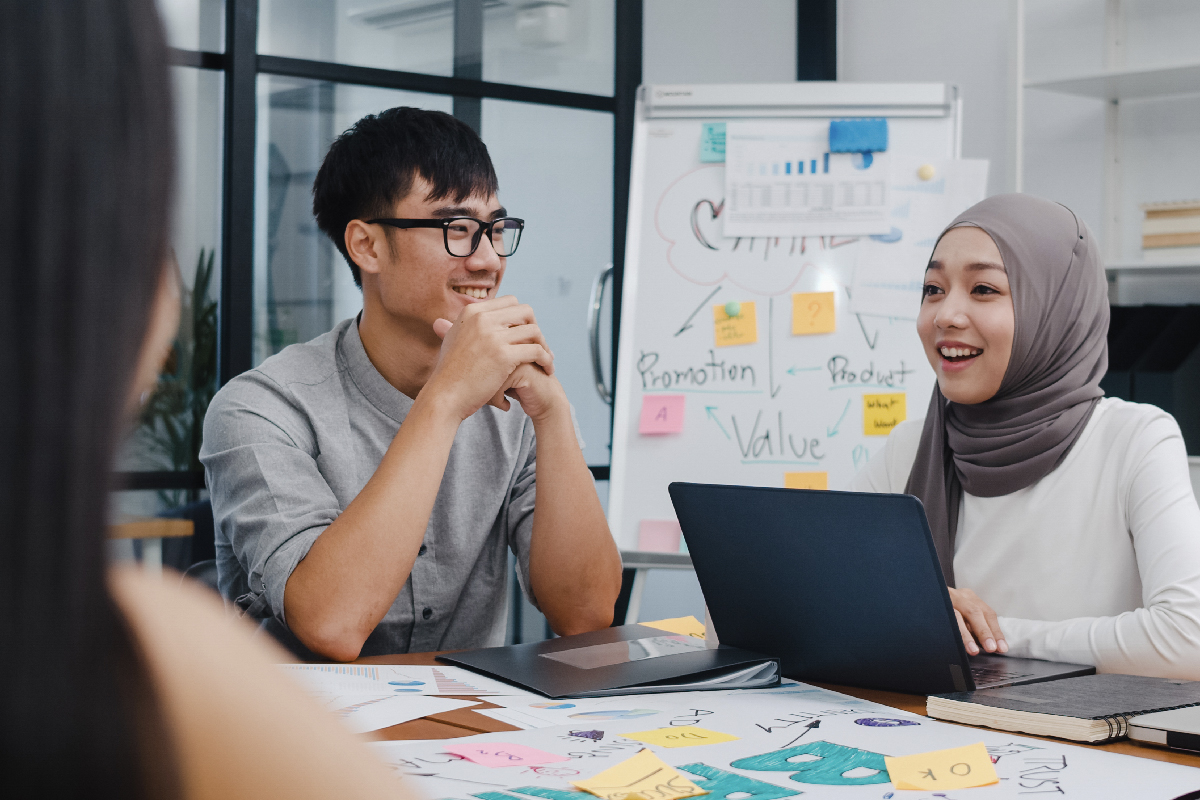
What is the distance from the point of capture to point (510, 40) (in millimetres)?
3213

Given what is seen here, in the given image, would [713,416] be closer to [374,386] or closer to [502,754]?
[374,386]

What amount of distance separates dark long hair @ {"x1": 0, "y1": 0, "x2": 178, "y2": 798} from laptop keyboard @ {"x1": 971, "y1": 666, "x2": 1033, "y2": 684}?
3.07 ft

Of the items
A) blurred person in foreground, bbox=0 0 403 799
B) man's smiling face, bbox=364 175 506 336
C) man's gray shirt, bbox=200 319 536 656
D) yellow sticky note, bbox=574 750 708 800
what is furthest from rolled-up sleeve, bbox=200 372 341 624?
blurred person in foreground, bbox=0 0 403 799

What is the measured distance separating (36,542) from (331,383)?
1.32 metres

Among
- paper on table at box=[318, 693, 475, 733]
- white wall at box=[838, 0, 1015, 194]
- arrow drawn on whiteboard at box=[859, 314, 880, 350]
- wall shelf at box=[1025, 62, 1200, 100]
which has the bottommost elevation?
paper on table at box=[318, 693, 475, 733]

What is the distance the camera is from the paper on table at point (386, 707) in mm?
931

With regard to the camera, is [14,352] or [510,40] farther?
[510,40]

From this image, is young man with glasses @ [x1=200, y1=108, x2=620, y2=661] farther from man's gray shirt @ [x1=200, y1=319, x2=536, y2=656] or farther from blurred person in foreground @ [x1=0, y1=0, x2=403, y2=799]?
blurred person in foreground @ [x1=0, y1=0, x2=403, y2=799]

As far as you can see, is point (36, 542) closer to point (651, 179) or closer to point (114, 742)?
point (114, 742)

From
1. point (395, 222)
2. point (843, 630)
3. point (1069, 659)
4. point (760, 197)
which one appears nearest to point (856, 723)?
point (843, 630)

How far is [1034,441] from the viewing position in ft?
4.86

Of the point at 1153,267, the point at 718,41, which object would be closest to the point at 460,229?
the point at 1153,267

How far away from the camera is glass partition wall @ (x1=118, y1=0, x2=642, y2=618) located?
2742mm

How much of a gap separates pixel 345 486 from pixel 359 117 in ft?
5.75
